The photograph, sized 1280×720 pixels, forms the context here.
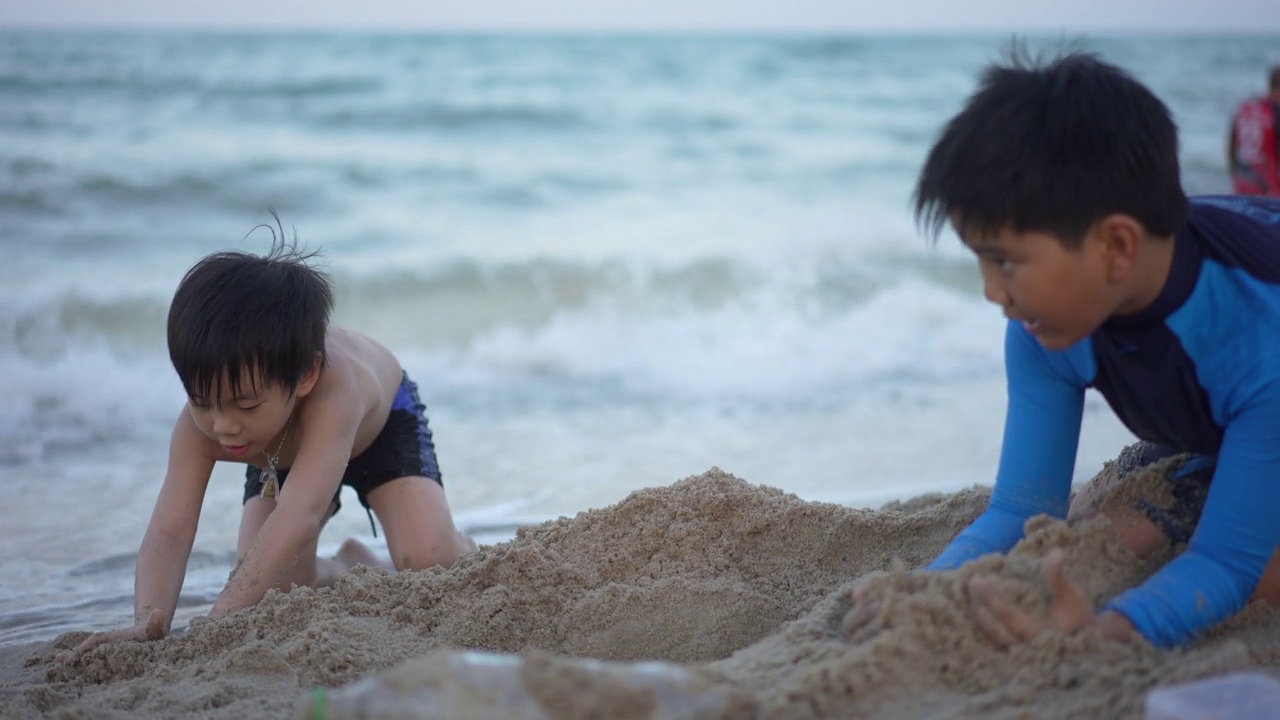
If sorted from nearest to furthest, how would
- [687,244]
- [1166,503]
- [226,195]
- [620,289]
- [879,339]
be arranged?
[1166,503], [879,339], [620,289], [687,244], [226,195]

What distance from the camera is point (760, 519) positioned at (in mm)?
2475

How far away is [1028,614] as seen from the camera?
5.43 ft

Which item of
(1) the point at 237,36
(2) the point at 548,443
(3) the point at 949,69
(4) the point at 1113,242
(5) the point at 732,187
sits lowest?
(2) the point at 548,443

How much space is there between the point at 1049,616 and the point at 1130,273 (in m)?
0.54

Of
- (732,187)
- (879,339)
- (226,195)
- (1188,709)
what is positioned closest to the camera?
(1188,709)

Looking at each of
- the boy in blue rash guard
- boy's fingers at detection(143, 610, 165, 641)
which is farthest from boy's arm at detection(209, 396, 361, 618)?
the boy in blue rash guard

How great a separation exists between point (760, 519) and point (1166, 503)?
0.85 metres

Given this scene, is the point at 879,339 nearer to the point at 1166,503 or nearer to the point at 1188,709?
the point at 1166,503

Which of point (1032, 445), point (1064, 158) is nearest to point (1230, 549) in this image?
point (1032, 445)

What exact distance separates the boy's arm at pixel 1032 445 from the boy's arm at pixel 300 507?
140cm

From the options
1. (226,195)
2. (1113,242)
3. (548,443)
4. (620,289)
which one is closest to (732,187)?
(620,289)

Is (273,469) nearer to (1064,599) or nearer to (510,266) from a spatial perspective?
(1064,599)

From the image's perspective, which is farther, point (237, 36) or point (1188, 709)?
point (237, 36)

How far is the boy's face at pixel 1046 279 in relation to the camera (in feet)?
5.43
